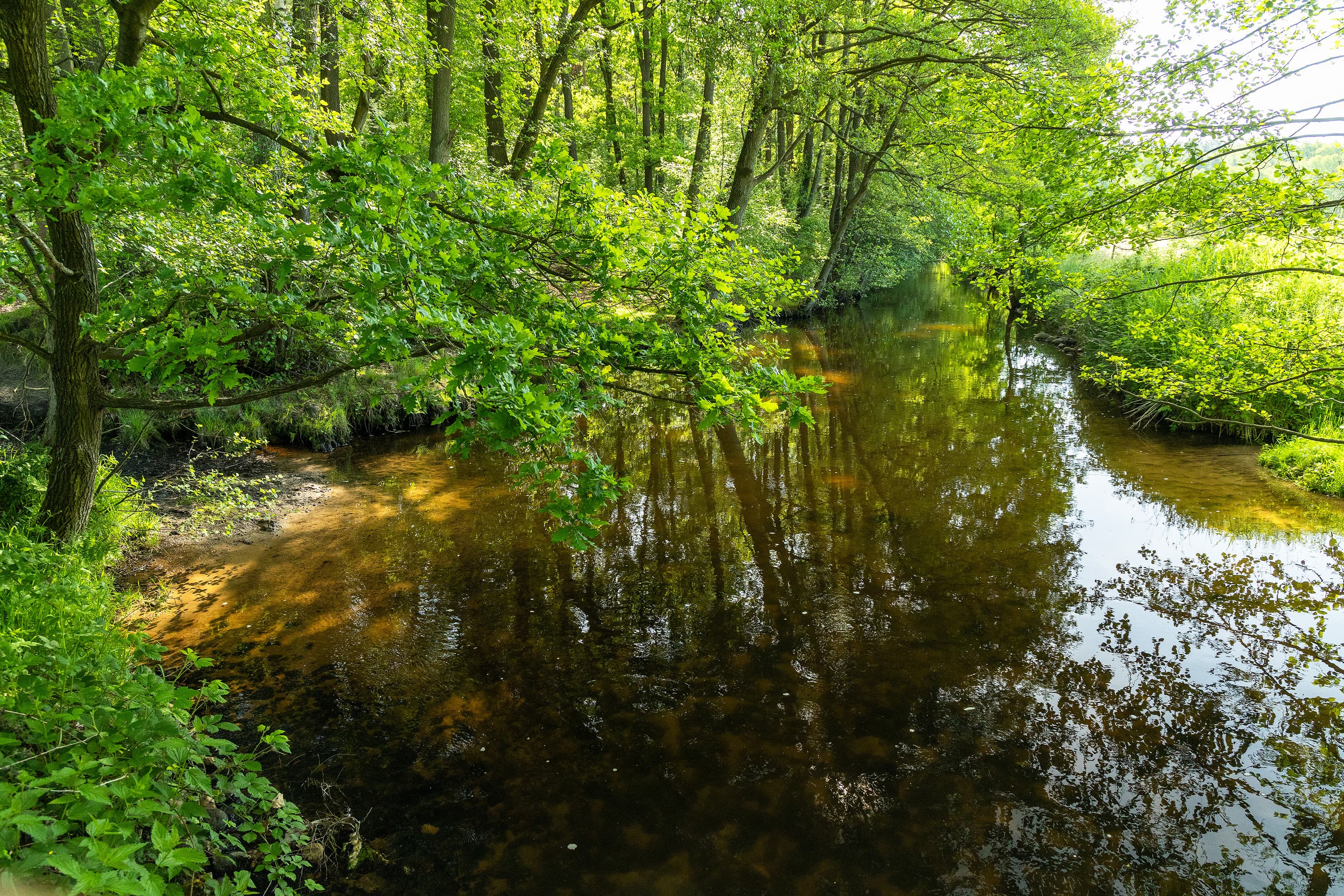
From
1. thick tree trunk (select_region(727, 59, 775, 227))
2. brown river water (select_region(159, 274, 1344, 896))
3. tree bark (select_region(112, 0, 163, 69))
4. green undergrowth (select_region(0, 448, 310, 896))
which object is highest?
thick tree trunk (select_region(727, 59, 775, 227))

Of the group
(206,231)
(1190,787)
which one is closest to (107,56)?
(206,231)

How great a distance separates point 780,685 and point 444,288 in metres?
4.08

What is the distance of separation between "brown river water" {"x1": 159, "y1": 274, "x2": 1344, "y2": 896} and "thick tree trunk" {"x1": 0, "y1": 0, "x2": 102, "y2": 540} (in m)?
1.61

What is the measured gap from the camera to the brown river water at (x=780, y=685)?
4043mm

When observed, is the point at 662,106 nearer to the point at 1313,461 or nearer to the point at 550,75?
the point at 550,75

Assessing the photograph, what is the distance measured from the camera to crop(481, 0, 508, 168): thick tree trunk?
1219 centimetres

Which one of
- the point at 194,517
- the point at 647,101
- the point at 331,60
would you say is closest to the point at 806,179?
the point at 647,101

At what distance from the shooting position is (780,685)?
5570 mm

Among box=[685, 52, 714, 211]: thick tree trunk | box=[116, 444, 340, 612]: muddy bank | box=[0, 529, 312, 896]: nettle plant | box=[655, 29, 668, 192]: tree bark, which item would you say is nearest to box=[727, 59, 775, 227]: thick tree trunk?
box=[685, 52, 714, 211]: thick tree trunk

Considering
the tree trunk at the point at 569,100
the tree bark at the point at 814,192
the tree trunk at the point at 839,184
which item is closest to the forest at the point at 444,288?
the tree trunk at the point at 569,100

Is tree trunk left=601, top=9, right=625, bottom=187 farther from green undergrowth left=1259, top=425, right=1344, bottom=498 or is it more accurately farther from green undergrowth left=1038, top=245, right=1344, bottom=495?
green undergrowth left=1259, top=425, right=1344, bottom=498

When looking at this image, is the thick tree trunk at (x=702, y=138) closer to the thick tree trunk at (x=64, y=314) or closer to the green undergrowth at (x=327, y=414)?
the green undergrowth at (x=327, y=414)

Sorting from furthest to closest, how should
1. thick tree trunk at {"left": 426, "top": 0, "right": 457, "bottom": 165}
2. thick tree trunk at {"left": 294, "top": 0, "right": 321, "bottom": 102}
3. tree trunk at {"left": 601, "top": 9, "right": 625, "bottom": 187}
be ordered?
tree trunk at {"left": 601, "top": 9, "right": 625, "bottom": 187}
thick tree trunk at {"left": 426, "top": 0, "right": 457, "bottom": 165}
thick tree trunk at {"left": 294, "top": 0, "right": 321, "bottom": 102}

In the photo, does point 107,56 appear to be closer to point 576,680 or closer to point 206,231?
point 206,231
